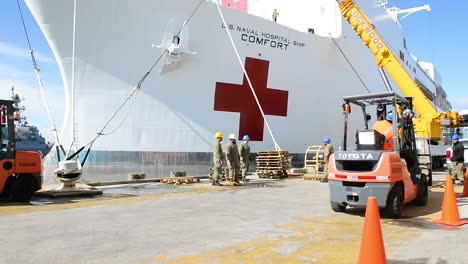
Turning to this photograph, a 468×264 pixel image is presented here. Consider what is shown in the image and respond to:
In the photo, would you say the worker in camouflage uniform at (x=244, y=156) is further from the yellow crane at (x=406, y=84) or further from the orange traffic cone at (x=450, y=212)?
the orange traffic cone at (x=450, y=212)

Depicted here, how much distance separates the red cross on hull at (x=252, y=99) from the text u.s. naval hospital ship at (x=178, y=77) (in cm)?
3

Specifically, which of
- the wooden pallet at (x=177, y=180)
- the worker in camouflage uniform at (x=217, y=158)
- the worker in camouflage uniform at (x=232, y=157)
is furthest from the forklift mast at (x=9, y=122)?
the worker in camouflage uniform at (x=232, y=157)

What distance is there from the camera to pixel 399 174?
15.0ft

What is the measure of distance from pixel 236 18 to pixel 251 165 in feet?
13.3

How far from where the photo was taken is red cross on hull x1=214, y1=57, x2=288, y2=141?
33.1 ft

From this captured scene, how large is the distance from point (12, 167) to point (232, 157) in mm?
4141

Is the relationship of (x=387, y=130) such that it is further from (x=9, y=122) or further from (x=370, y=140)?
(x=9, y=122)

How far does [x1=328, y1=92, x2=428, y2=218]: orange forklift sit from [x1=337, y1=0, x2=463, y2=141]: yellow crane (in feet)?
17.2

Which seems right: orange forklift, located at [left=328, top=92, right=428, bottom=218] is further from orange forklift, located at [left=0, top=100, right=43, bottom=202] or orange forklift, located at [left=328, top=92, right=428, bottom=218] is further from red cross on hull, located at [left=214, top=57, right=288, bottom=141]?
red cross on hull, located at [left=214, top=57, right=288, bottom=141]

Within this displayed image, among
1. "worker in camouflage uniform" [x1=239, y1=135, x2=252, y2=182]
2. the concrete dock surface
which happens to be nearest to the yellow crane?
the concrete dock surface

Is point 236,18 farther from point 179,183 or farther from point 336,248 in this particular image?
point 336,248

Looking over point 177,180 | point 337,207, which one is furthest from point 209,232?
point 177,180

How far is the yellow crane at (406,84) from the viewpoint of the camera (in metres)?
10.1

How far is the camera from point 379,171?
4.41 metres
